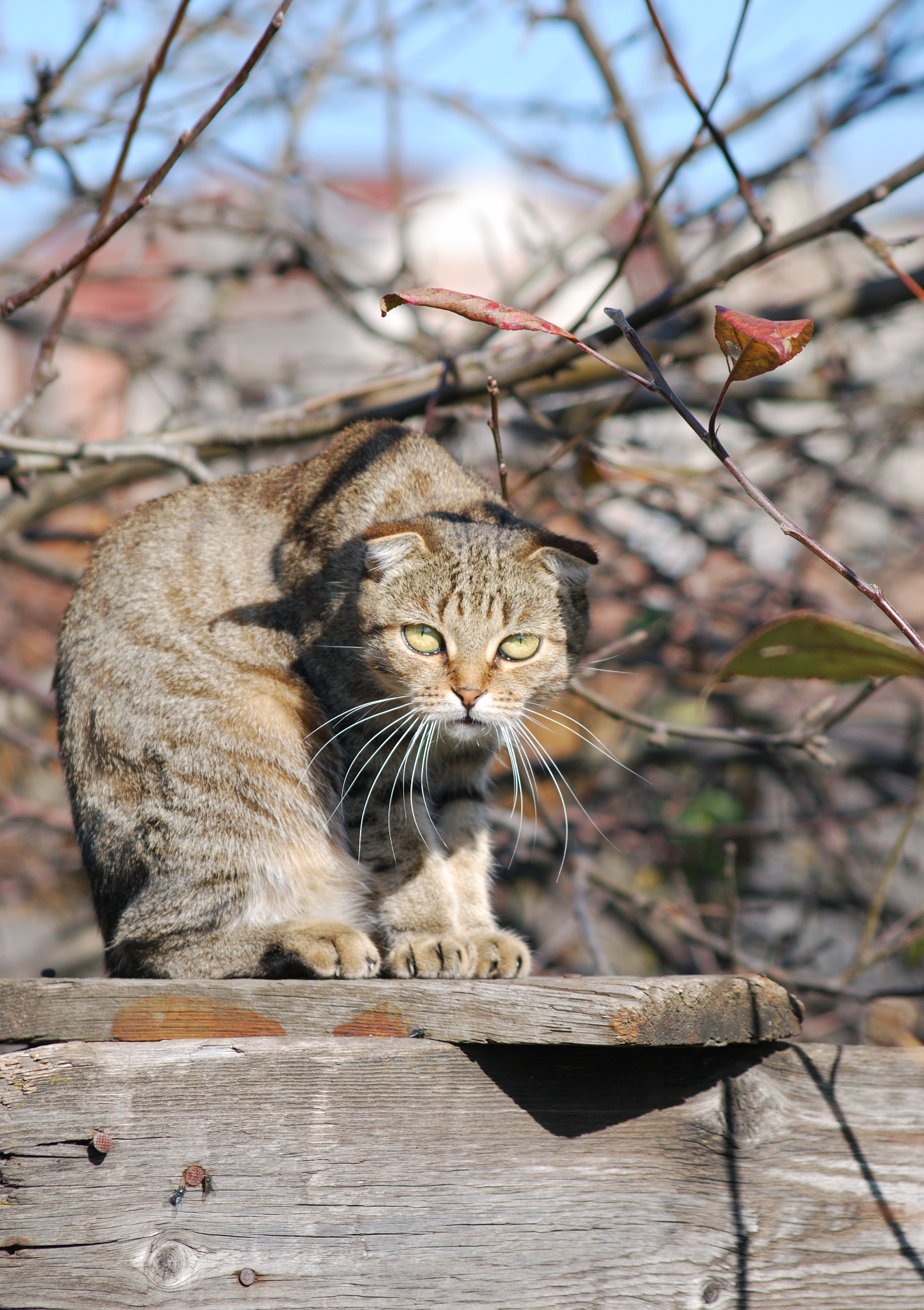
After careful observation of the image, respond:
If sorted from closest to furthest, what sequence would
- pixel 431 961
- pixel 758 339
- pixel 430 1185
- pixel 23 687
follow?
pixel 758 339 → pixel 430 1185 → pixel 431 961 → pixel 23 687

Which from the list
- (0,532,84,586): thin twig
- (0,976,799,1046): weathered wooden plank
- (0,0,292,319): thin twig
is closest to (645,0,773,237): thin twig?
(0,0,292,319): thin twig

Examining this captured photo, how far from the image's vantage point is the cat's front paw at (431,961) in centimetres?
211

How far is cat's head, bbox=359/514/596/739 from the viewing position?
7.44ft

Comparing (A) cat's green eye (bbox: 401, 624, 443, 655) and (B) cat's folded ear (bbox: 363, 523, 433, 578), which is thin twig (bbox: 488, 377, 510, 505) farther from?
(A) cat's green eye (bbox: 401, 624, 443, 655)

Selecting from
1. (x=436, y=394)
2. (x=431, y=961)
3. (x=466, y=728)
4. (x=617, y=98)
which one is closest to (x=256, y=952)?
(x=431, y=961)

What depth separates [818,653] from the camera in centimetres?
111

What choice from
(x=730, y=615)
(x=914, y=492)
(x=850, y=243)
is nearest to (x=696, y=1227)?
(x=730, y=615)

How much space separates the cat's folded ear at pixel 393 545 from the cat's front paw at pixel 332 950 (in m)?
0.72

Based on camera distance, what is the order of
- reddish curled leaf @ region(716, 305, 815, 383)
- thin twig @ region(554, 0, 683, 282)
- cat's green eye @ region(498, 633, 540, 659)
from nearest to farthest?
reddish curled leaf @ region(716, 305, 815, 383)
cat's green eye @ region(498, 633, 540, 659)
thin twig @ region(554, 0, 683, 282)

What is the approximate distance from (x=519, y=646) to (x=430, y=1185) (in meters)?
1.10

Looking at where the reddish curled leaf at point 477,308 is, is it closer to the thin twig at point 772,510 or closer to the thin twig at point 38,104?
the thin twig at point 772,510

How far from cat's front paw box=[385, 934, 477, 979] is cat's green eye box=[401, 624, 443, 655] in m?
0.59

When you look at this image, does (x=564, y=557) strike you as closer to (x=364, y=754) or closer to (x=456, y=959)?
(x=364, y=754)

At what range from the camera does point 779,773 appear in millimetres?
4180
